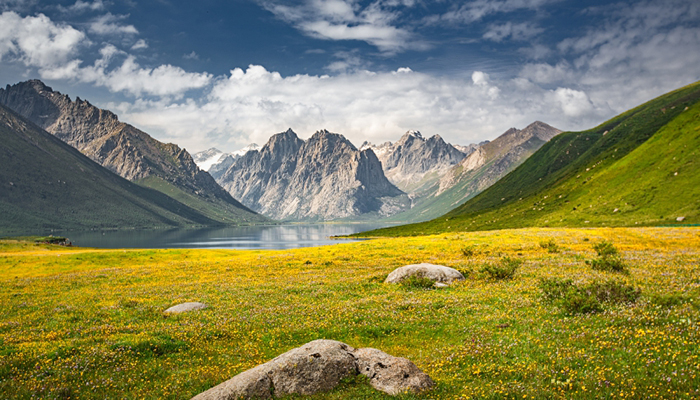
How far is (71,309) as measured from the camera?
2334 cm

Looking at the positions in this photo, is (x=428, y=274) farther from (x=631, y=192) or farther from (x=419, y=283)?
(x=631, y=192)

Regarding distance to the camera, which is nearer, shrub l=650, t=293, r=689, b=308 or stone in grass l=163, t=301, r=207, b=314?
Answer: shrub l=650, t=293, r=689, b=308

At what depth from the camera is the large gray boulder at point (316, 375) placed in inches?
404

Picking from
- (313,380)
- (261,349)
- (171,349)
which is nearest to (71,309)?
(171,349)

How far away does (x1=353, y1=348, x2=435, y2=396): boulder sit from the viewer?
1059cm

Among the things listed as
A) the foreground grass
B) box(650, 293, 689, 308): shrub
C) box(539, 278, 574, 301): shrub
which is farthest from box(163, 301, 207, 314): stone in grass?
box(650, 293, 689, 308): shrub

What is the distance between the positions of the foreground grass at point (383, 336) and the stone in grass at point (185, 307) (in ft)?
2.52

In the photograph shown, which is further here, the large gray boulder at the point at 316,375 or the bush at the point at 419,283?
the bush at the point at 419,283

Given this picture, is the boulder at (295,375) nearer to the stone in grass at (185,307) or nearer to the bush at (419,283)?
the stone in grass at (185,307)

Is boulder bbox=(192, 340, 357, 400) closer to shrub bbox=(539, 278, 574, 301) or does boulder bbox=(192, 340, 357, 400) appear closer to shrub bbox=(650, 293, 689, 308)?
shrub bbox=(539, 278, 574, 301)

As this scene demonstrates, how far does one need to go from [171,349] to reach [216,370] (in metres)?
3.35

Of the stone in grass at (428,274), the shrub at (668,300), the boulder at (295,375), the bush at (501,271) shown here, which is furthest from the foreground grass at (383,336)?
the stone in grass at (428,274)

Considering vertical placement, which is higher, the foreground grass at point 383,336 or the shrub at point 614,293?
the shrub at point 614,293

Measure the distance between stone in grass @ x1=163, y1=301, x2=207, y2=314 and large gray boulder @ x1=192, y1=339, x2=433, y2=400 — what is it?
1310 centimetres
